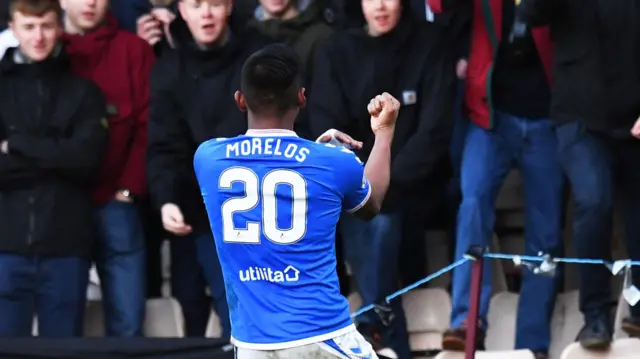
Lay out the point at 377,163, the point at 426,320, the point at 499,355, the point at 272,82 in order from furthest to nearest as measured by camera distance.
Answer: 1. the point at 426,320
2. the point at 499,355
3. the point at 377,163
4. the point at 272,82

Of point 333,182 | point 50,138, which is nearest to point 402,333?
point 50,138

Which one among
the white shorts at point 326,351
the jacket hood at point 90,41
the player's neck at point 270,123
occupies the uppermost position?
the jacket hood at point 90,41

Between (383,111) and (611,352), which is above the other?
(383,111)

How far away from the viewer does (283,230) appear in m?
4.67

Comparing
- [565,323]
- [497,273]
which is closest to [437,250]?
[497,273]

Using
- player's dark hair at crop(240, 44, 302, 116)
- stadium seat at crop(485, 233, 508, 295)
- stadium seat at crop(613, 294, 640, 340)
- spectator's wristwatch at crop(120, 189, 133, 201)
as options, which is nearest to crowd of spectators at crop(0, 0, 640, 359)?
spectator's wristwatch at crop(120, 189, 133, 201)

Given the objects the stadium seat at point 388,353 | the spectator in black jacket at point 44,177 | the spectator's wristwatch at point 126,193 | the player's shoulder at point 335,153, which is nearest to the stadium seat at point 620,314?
the stadium seat at point 388,353

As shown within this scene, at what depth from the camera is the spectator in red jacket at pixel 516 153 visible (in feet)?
24.8

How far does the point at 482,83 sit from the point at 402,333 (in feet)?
4.76

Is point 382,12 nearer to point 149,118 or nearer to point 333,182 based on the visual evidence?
point 149,118

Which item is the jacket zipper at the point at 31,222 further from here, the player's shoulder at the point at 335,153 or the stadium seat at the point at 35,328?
the player's shoulder at the point at 335,153

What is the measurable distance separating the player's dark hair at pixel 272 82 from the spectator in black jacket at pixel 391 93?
2.77 metres

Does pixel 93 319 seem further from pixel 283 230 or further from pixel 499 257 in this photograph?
pixel 283 230

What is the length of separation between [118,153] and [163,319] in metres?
1.02
